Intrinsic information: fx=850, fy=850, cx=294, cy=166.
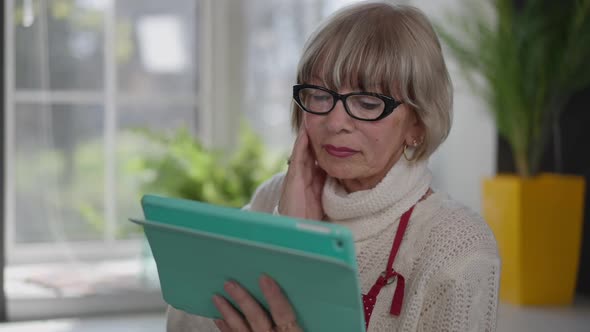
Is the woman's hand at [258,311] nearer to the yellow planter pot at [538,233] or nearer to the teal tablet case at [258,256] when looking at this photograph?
the teal tablet case at [258,256]

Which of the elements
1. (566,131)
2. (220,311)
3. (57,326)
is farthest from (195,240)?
(566,131)

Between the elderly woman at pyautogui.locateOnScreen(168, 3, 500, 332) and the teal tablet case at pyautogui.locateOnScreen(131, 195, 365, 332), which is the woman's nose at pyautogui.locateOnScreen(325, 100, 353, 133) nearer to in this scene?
the elderly woman at pyautogui.locateOnScreen(168, 3, 500, 332)

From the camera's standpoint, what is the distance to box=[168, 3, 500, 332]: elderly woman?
1500mm

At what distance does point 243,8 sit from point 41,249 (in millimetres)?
1525

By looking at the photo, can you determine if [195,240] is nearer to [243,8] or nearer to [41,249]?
[41,249]

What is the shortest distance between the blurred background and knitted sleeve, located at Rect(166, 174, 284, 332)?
1654 mm

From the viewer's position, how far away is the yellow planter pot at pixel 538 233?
3.42 meters

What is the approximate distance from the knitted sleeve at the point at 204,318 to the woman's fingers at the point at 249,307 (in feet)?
1.32

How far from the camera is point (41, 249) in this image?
376 centimetres

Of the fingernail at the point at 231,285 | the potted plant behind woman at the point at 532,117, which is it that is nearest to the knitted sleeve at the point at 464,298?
the fingernail at the point at 231,285

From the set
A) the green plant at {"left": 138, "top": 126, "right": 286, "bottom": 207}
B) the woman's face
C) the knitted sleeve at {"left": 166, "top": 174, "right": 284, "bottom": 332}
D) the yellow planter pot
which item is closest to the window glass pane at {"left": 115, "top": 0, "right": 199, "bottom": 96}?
the green plant at {"left": 138, "top": 126, "right": 286, "bottom": 207}

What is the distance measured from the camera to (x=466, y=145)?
394 cm

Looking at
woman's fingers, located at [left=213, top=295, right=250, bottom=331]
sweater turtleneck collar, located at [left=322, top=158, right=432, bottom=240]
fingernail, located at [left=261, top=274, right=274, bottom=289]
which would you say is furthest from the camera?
sweater turtleneck collar, located at [left=322, top=158, right=432, bottom=240]

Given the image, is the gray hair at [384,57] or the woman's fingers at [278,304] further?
the gray hair at [384,57]
